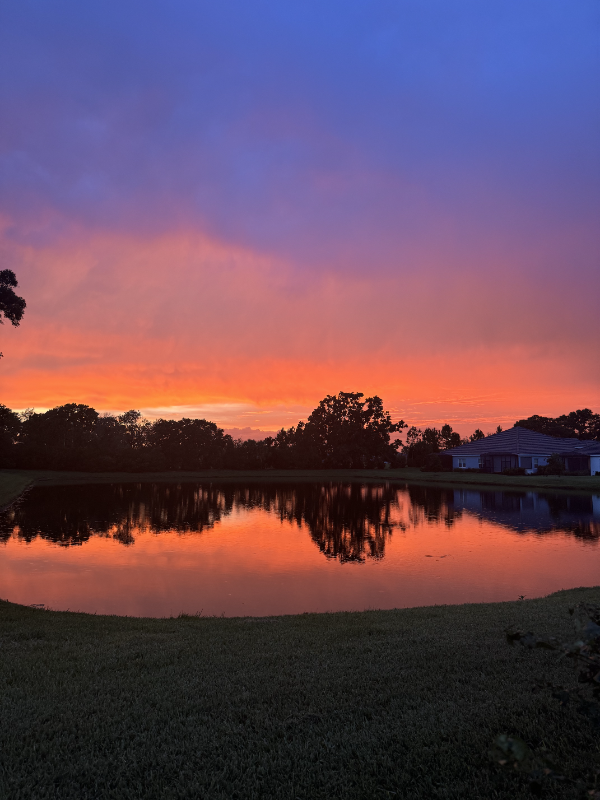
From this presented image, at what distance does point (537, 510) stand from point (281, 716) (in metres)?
32.0

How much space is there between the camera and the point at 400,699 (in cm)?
552

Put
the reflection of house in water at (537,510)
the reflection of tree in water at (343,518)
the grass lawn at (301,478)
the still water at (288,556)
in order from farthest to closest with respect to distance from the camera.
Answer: the grass lawn at (301,478)
the reflection of house in water at (537,510)
the reflection of tree in water at (343,518)
the still water at (288,556)

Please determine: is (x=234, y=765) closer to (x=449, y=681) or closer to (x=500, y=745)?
(x=449, y=681)

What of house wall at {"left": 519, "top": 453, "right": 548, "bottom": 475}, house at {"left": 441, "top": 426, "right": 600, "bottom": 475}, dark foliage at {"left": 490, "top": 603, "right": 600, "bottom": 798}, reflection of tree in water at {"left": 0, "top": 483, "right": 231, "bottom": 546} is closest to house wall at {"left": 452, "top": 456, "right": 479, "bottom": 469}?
house at {"left": 441, "top": 426, "right": 600, "bottom": 475}

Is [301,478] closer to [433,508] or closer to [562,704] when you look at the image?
[433,508]

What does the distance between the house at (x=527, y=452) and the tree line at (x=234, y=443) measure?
31.8ft

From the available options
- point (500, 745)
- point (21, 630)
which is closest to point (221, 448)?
point (21, 630)

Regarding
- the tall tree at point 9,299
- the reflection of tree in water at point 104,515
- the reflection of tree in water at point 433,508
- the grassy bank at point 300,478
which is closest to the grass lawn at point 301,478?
the grassy bank at point 300,478

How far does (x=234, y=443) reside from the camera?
334ft

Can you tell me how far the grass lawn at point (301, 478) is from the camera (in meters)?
48.0

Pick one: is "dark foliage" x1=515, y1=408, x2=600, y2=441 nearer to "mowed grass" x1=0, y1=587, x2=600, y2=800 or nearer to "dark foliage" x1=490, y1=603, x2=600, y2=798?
"mowed grass" x1=0, y1=587, x2=600, y2=800

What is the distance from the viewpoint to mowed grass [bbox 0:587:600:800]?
415cm

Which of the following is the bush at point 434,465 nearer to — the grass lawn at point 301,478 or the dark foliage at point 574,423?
the grass lawn at point 301,478

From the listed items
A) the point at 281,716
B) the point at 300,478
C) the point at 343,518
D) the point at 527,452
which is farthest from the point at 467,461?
the point at 281,716
